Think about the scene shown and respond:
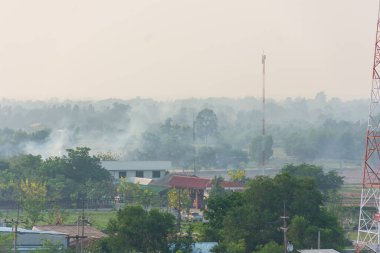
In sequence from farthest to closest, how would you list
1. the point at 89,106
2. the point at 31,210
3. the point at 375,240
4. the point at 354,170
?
the point at 89,106 → the point at 354,170 → the point at 31,210 → the point at 375,240

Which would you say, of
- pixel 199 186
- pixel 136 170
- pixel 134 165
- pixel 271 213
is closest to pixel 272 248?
pixel 271 213

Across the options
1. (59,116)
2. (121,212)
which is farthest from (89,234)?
(59,116)

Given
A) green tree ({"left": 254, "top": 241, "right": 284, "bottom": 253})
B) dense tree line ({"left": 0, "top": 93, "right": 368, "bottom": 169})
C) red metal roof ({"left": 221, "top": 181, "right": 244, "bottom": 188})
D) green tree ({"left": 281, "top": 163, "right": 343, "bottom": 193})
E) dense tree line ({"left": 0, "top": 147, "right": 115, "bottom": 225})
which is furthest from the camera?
dense tree line ({"left": 0, "top": 93, "right": 368, "bottom": 169})

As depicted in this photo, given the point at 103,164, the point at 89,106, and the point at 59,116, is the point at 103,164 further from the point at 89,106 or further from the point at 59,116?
the point at 89,106

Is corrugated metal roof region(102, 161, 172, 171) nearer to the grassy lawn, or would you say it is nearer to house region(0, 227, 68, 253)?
the grassy lawn

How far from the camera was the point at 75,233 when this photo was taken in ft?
155

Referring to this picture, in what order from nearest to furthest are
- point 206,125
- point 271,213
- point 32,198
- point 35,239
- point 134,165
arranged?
point 35,239 < point 271,213 < point 32,198 < point 134,165 < point 206,125

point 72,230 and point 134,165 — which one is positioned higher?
point 134,165

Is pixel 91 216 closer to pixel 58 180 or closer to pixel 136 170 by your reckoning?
pixel 58 180

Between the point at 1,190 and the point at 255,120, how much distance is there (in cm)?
10220

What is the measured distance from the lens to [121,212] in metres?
42.1

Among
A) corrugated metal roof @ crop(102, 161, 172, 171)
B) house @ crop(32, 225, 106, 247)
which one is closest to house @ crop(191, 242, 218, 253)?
house @ crop(32, 225, 106, 247)

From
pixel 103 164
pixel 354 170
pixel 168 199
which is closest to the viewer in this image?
pixel 168 199

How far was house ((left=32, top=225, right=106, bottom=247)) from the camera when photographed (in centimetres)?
4397
